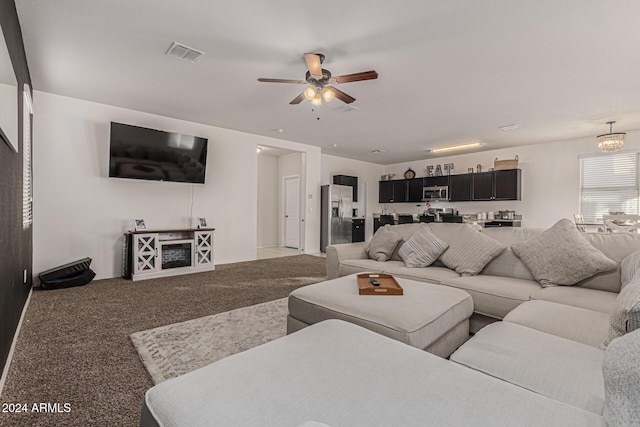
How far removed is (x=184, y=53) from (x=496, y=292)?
344 centimetres

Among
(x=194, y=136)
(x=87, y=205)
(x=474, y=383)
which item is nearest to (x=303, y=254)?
(x=194, y=136)

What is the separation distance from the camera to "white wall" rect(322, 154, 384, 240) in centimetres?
831

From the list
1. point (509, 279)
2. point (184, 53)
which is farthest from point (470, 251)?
point (184, 53)

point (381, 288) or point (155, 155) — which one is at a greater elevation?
point (155, 155)

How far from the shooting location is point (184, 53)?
2926mm

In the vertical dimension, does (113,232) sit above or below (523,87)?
below

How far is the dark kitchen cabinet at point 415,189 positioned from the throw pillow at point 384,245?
5.28 meters

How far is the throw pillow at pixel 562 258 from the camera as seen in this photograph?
2234mm

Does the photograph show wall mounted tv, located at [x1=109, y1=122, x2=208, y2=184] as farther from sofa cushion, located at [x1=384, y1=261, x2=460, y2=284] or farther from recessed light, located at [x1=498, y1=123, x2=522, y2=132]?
recessed light, located at [x1=498, y1=123, x2=522, y2=132]

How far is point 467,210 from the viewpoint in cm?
785

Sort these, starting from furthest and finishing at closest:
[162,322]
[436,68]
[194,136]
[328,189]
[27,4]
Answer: [328,189] → [194,136] → [436,68] → [162,322] → [27,4]

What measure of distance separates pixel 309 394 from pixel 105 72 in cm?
404

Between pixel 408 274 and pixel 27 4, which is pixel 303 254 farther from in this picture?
pixel 27 4

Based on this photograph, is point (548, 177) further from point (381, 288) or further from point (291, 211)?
point (381, 288)
